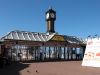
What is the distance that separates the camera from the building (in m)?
35.4

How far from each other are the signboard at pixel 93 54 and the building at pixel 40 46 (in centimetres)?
1276

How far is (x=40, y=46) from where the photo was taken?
37656 mm

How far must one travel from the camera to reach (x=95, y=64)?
24.0m

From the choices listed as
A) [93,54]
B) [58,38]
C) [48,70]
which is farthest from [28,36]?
[48,70]

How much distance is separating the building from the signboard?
1276 cm

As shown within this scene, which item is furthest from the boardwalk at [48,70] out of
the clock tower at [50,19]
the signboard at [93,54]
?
the clock tower at [50,19]

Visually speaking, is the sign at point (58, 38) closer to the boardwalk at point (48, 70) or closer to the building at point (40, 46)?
the building at point (40, 46)

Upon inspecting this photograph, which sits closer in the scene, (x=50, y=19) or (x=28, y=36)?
(x=28, y=36)

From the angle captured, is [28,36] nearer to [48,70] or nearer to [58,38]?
[58,38]

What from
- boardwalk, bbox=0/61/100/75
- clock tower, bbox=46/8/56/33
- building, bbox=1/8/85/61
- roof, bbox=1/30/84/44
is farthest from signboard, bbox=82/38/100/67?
clock tower, bbox=46/8/56/33

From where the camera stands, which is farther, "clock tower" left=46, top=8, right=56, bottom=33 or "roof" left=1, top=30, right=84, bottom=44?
"clock tower" left=46, top=8, right=56, bottom=33

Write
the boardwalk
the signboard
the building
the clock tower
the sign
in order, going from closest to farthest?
the boardwalk
the signboard
the building
the sign
the clock tower

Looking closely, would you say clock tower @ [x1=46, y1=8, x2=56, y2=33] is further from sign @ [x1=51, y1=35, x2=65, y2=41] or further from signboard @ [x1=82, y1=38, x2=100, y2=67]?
signboard @ [x1=82, y1=38, x2=100, y2=67]

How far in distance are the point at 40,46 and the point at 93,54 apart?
46.1ft
